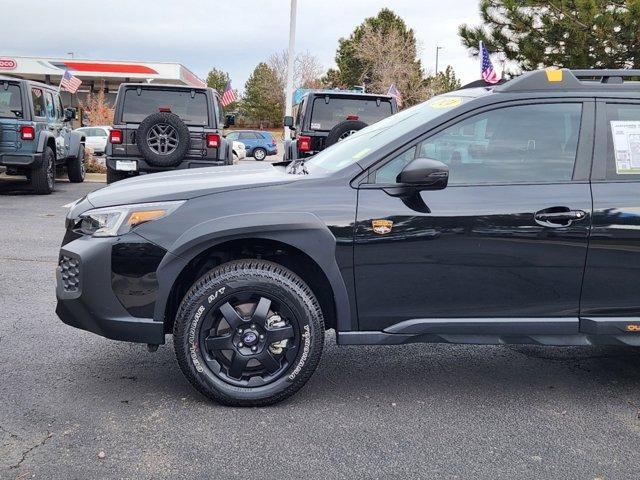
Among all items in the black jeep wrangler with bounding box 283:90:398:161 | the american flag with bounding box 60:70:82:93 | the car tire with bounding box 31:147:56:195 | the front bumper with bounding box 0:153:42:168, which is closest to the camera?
the black jeep wrangler with bounding box 283:90:398:161

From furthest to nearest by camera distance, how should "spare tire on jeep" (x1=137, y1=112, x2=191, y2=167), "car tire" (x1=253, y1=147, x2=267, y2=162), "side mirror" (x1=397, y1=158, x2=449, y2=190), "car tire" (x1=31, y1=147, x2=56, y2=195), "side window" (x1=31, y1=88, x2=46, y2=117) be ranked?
1. "car tire" (x1=253, y1=147, x2=267, y2=162)
2. "car tire" (x1=31, y1=147, x2=56, y2=195)
3. "side window" (x1=31, y1=88, x2=46, y2=117)
4. "spare tire on jeep" (x1=137, y1=112, x2=191, y2=167)
5. "side mirror" (x1=397, y1=158, x2=449, y2=190)

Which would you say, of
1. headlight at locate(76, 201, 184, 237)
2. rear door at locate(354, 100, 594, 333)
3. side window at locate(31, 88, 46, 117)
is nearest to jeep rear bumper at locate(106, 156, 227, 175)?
side window at locate(31, 88, 46, 117)

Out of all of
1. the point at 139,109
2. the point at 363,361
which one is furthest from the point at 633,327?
the point at 139,109

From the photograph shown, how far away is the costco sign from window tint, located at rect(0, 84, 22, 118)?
38611mm

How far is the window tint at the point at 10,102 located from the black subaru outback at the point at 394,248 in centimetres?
929

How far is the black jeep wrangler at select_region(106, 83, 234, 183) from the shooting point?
968 cm

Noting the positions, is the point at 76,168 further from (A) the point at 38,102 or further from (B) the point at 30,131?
(B) the point at 30,131

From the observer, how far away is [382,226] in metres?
3.46

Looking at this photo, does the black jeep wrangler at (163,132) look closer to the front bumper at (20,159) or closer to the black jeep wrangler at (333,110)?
the black jeep wrangler at (333,110)

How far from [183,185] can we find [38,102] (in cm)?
1006

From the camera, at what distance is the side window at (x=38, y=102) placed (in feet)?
39.9

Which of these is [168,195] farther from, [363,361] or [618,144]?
[618,144]

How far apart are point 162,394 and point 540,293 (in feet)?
6.95

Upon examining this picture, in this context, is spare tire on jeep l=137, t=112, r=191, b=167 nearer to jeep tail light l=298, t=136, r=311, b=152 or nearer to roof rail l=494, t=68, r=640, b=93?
jeep tail light l=298, t=136, r=311, b=152
